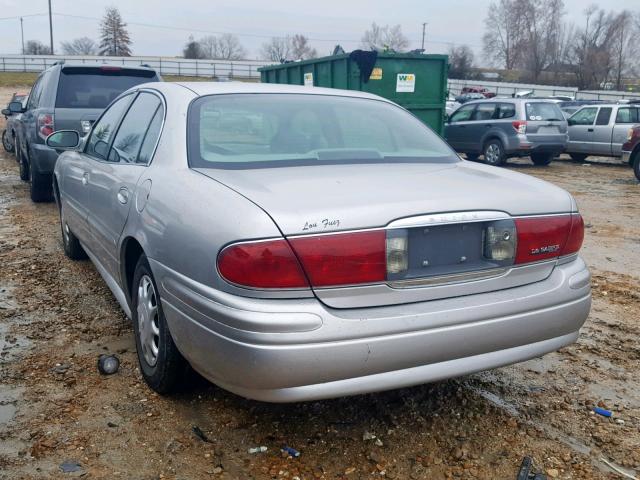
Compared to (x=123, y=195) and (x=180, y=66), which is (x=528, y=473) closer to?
(x=123, y=195)

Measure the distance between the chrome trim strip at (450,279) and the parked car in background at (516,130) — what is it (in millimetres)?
13429

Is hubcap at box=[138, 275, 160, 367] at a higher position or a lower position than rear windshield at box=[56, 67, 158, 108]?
lower

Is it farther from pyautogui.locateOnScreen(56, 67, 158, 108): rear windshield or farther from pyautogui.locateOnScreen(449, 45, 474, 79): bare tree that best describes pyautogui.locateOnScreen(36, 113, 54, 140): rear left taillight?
pyautogui.locateOnScreen(449, 45, 474, 79): bare tree

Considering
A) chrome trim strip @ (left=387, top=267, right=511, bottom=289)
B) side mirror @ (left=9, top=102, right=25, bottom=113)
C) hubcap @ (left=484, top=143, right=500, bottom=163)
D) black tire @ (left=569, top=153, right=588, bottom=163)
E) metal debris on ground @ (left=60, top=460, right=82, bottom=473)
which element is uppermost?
side mirror @ (left=9, top=102, right=25, bottom=113)

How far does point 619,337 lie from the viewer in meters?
4.27

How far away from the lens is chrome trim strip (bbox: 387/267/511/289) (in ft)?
8.22

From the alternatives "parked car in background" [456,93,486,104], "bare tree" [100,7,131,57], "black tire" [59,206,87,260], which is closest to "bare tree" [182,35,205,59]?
"bare tree" [100,7,131,57]

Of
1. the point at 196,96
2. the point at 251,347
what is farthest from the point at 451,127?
the point at 251,347

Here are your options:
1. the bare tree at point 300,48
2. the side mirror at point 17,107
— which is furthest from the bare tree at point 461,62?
the side mirror at point 17,107

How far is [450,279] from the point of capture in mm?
2598

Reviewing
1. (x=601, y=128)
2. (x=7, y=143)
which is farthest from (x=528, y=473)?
(x=601, y=128)

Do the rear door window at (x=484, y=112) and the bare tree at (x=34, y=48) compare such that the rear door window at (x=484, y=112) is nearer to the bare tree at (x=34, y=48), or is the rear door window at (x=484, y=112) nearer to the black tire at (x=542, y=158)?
the black tire at (x=542, y=158)

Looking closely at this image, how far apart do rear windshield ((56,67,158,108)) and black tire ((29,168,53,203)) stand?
1.13 m

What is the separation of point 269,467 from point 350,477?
34 cm
